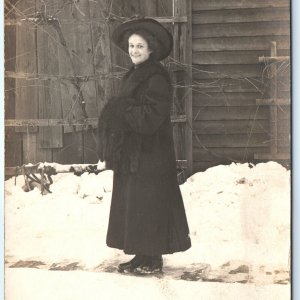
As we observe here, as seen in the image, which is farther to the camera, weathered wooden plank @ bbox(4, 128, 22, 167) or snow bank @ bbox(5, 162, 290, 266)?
weathered wooden plank @ bbox(4, 128, 22, 167)

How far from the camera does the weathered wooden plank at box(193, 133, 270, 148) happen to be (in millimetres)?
1725

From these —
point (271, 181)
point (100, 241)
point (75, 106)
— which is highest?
point (75, 106)

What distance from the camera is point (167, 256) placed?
1.75 m

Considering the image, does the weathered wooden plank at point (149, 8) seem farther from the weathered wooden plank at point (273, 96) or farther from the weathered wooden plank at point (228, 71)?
the weathered wooden plank at point (273, 96)

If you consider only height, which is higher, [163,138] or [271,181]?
[163,138]

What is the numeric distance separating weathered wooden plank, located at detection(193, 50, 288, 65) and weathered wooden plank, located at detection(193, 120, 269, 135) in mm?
190

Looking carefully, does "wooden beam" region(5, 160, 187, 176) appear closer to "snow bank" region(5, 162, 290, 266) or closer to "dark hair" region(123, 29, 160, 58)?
"snow bank" region(5, 162, 290, 266)

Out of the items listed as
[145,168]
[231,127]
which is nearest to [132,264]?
[145,168]

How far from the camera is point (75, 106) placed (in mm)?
1793

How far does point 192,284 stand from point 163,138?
18.7 inches

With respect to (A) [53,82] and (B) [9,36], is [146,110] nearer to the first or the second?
(A) [53,82]

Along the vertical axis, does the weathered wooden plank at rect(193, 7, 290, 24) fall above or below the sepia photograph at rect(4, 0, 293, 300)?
above

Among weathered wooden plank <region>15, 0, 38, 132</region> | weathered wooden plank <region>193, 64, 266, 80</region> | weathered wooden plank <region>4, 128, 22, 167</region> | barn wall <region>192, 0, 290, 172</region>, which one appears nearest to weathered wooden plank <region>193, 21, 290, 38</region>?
barn wall <region>192, 0, 290, 172</region>

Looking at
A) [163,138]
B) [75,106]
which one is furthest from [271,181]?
[75,106]
